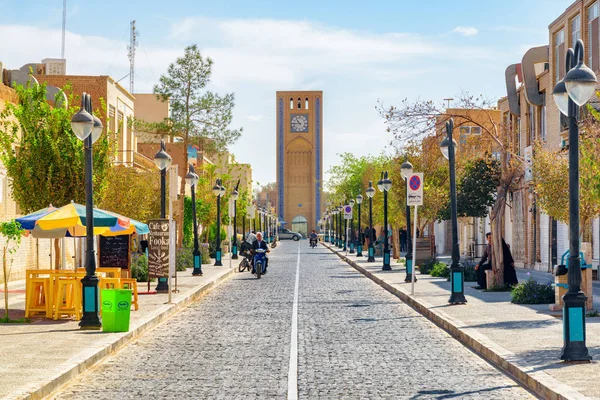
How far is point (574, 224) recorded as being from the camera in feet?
39.5

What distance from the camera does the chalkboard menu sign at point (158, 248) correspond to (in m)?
23.3

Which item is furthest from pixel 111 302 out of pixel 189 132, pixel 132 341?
pixel 189 132

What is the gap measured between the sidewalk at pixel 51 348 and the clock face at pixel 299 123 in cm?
13302

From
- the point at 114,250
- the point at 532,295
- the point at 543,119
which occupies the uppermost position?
the point at 543,119

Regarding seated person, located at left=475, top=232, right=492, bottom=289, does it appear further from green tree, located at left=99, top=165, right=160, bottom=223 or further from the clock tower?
the clock tower

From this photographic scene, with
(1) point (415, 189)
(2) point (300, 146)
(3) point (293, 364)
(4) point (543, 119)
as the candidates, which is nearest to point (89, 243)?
(3) point (293, 364)

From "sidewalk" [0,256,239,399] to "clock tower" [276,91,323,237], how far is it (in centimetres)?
13200

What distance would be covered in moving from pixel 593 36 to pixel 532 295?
14.7 m

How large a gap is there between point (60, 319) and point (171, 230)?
5366 millimetres

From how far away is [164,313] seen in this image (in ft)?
62.2

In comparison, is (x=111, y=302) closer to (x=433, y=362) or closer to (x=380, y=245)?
(x=433, y=362)

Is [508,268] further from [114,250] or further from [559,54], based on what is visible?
[559,54]

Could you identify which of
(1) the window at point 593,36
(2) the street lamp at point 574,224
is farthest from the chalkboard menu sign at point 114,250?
(1) the window at point 593,36

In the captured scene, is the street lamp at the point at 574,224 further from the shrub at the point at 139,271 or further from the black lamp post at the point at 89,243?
the shrub at the point at 139,271
